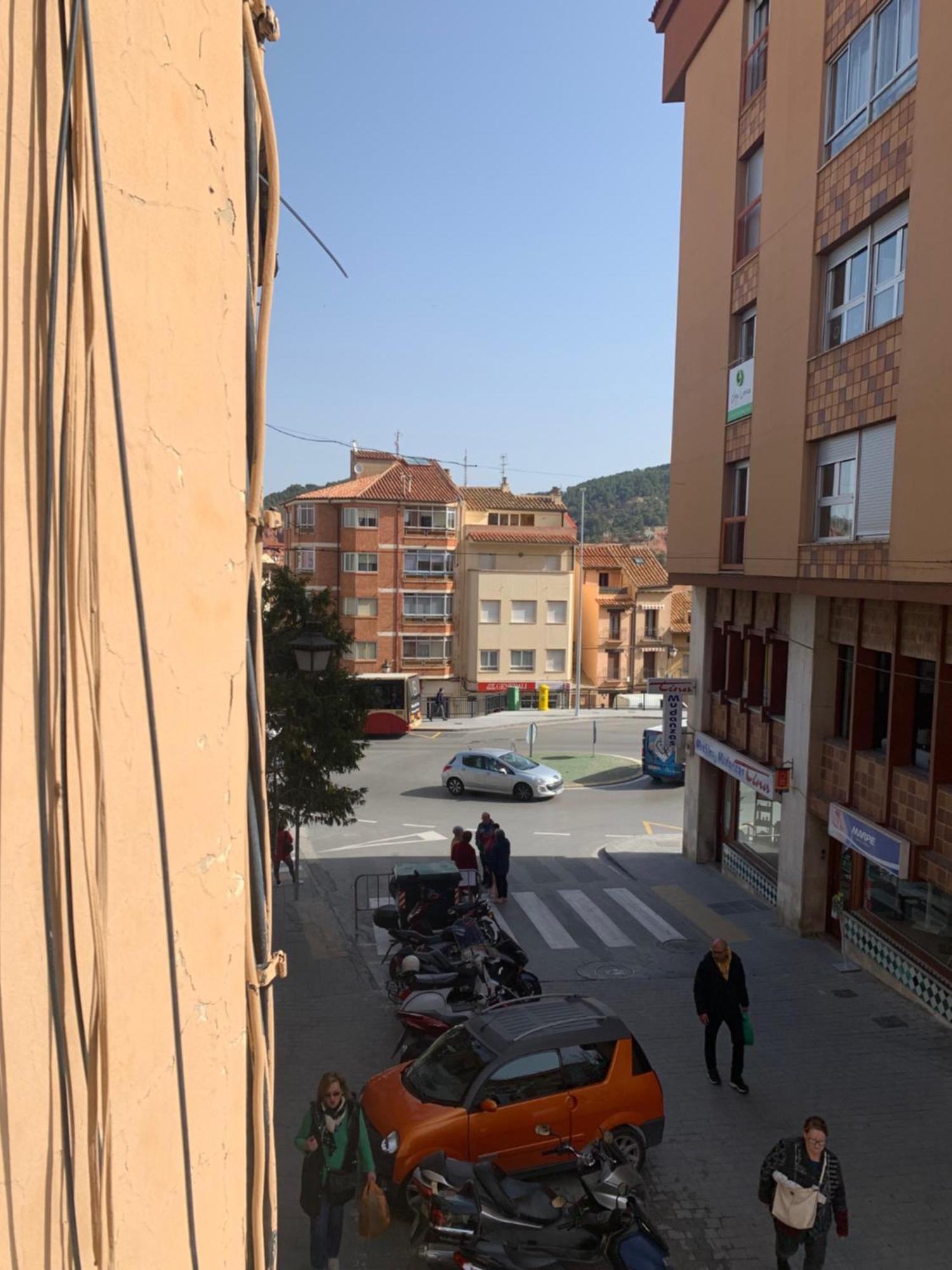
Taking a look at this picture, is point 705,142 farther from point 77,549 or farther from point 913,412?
point 77,549

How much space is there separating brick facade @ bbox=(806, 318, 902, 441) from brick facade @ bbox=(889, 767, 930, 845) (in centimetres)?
446

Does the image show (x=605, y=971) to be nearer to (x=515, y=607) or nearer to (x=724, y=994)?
(x=724, y=994)

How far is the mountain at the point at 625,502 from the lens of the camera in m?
140

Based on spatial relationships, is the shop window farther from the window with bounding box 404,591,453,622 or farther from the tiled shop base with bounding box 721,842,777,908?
the window with bounding box 404,591,453,622

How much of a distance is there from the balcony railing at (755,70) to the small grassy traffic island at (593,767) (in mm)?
19197

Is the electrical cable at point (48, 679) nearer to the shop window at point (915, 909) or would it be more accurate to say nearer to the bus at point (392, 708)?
the shop window at point (915, 909)

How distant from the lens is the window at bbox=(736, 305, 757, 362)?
58.4 feet

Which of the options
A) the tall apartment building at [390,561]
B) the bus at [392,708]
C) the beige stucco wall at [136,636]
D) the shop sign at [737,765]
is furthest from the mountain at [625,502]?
the beige stucco wall at [136,636]

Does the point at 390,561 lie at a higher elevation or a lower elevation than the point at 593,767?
higher

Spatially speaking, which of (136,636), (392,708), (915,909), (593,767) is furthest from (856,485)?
(392,708)

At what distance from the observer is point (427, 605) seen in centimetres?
5516

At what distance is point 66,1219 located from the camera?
1.84 m

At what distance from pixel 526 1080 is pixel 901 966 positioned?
284 inches

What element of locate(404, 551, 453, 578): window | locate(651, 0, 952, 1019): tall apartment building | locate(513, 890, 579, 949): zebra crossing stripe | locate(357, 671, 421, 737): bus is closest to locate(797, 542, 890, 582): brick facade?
locate(651, 0, 952, 1019): tall apartment building
